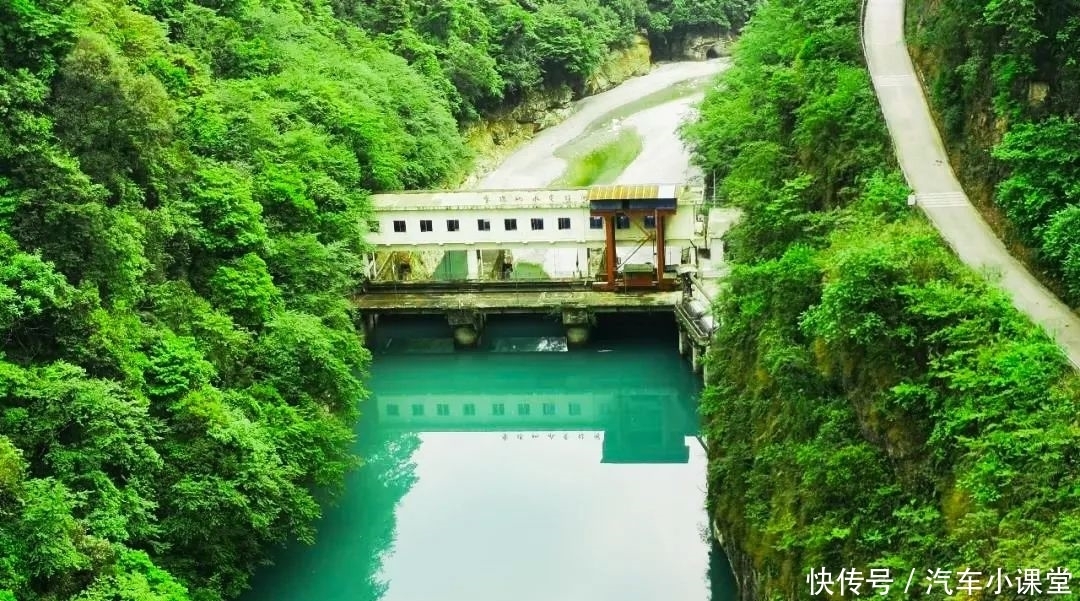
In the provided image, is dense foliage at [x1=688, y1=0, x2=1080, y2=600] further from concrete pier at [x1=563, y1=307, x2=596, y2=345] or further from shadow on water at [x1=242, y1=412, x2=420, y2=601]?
concrete pier at [x1=563, y1=307, x2=596, y2=345]

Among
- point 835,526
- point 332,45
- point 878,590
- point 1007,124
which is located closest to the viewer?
point 878,590

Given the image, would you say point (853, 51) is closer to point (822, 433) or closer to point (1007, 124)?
point (1007, 124)

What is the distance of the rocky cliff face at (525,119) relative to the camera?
57.1 meters

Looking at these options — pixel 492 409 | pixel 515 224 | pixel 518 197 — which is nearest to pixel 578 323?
pixel 515 224

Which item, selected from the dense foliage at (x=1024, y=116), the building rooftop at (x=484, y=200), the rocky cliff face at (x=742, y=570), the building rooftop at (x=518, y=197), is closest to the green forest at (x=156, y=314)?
the building rooftop at (x=484, y=200)

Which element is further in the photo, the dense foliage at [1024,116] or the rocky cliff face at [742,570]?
the rocky cliff face at [742,570]

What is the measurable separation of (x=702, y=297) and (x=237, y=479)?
57.7 ft

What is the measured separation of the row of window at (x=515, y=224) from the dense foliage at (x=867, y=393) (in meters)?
10.9

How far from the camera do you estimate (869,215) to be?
1838 cm

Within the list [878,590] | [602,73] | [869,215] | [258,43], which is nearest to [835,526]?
[878,590]

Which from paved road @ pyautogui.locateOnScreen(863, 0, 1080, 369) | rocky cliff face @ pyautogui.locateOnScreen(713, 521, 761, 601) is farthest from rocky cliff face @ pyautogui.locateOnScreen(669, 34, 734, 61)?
rocky cliff face @ pyautogui.locateOnScreen(713, 521, 761, 601)

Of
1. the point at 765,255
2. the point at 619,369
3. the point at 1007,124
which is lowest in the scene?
the point at 619,369

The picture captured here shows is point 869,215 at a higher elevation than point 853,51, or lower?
lower

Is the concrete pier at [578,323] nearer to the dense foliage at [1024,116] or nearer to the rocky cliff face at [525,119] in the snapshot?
the dense foliage at [1024,116]
